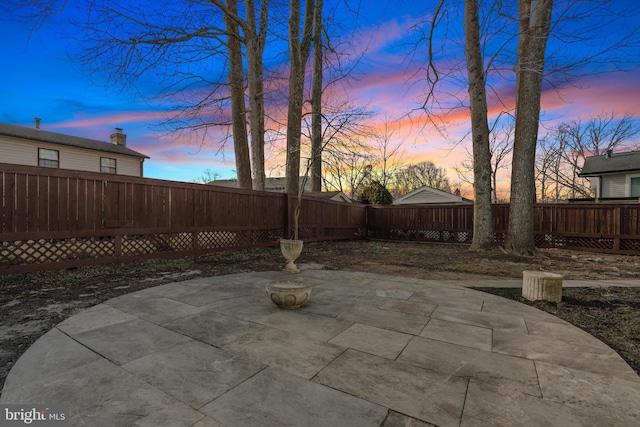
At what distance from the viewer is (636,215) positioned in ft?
29.3

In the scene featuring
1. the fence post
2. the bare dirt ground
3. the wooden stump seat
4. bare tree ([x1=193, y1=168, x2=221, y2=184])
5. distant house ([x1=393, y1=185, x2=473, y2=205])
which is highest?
bare tree ([x1=193, y1=168, x2=221, y2=184])

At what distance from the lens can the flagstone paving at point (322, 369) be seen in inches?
62.3

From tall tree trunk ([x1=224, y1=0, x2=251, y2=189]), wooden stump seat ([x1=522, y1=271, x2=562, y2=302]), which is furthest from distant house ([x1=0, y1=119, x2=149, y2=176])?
wooden stump seat ([x1=522, y1=271, x2=562, y2=302])

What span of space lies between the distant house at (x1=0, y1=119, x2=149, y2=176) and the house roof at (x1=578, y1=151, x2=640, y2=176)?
2825cm

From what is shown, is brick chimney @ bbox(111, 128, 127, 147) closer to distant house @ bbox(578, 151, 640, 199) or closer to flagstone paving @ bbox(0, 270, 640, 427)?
flagstone paving @ bbox(0, 270, 640, 427)

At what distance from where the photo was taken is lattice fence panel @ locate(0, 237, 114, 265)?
15.1ft

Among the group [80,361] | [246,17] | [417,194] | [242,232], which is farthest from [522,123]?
[417,194]

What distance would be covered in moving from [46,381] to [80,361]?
0.27 meters

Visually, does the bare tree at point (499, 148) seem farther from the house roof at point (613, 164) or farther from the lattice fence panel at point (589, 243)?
the lattice fence panel at point (589, 243)

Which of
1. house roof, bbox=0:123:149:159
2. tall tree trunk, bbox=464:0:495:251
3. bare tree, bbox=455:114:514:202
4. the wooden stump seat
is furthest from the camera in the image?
bare tree, bbox=455:114:514:202

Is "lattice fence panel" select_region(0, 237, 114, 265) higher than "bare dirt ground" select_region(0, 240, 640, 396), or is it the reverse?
"lattice fence panel" select_region(0, 237, 114, 265)

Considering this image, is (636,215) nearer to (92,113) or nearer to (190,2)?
(190,2)

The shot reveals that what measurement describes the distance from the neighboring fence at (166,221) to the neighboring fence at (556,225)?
3 cm

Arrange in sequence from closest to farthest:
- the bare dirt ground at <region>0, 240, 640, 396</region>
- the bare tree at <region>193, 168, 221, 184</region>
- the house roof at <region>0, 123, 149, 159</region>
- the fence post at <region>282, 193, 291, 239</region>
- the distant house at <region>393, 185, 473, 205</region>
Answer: the bare dirt ground at <region>0, 240, 640, 396</region>, the fence post at <region>282, 193, 291, 239</region>, the house roof at <region>0, 123, 149, 159</region>, the distant house at <region>393, 185, 473, 205</region>, the bare tree at <region>193, 168, 221, 184</region>
